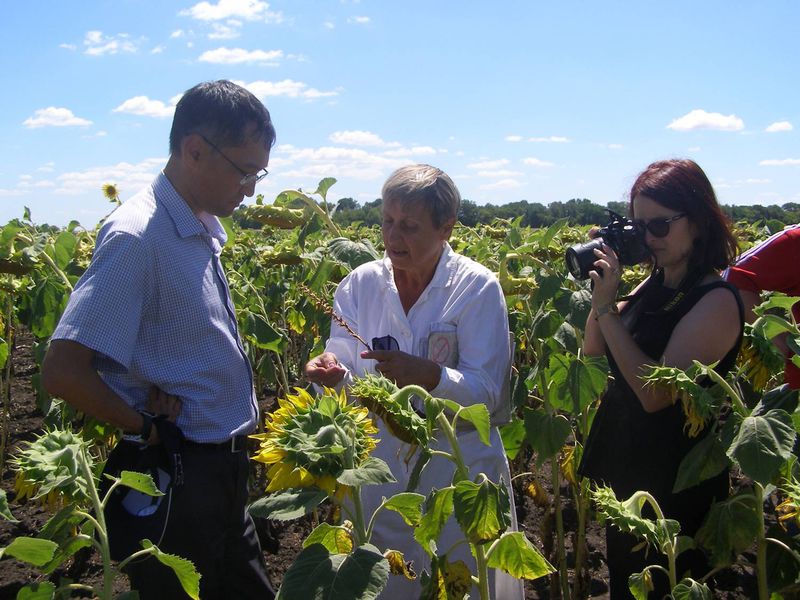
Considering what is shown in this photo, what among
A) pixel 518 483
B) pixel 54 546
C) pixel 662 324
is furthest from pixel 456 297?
pixel 518 483

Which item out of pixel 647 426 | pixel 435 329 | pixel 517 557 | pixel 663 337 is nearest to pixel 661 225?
pixel 663 337

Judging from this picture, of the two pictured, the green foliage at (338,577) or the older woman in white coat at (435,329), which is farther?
the older woman in white coat at (435,329)

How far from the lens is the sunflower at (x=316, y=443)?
3.22 ft

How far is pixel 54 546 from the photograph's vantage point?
117 cm

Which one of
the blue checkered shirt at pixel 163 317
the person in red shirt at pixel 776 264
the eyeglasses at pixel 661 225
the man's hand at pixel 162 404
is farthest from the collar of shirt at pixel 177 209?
the person in red shirt at pixel 776 264

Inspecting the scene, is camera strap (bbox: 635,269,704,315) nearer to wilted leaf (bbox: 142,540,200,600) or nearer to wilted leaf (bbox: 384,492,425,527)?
wilted leaf (bbox: 384,492,425,527)

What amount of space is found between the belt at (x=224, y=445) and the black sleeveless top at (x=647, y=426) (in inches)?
38.2

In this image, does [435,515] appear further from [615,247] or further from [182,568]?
[615,247]

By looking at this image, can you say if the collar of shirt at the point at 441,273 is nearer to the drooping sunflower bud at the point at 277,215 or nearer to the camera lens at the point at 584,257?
the camera lens at the point at 584,257

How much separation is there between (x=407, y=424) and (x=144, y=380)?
3.50 feet

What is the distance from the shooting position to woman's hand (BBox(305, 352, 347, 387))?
6.24 ft

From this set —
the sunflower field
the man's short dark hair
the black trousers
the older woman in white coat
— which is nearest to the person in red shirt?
the sunflower field

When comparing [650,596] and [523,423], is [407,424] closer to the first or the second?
[650,596]

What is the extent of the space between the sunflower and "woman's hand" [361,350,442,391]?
60cm
